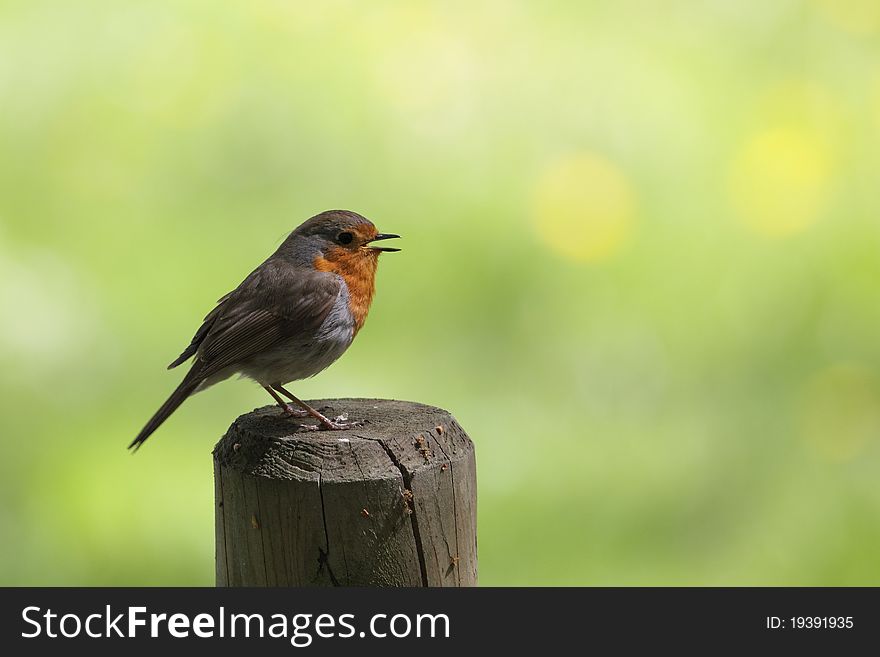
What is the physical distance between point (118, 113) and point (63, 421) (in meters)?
1.96

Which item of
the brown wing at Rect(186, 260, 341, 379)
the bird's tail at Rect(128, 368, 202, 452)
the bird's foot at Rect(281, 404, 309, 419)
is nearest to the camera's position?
the bird's foot at Rect(281, 404, 309, 419)

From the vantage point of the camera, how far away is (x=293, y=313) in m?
3.89

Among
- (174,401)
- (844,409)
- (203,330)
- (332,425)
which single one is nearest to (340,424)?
(332,425)

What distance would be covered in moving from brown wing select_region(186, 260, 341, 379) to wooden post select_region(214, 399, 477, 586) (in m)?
0.77

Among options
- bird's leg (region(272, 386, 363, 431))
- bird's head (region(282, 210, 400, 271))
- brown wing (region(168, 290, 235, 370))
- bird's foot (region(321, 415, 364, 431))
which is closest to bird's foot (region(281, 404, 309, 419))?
bird's leg (region(272, 386, 363, 431))

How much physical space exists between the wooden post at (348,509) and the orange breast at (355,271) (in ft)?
3.42

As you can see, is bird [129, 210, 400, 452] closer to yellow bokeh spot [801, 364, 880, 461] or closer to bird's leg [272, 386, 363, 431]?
bird's leg [272, 386, 363, 431]

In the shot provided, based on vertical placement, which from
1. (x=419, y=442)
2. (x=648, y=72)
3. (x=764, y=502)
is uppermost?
(x=648, y=72)

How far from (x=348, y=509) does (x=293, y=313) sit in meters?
1.15

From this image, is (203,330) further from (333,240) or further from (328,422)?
(328,422)

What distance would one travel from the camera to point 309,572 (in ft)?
9.50

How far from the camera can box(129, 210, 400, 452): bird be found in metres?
3.84

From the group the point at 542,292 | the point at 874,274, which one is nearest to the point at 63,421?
the point at 542,292

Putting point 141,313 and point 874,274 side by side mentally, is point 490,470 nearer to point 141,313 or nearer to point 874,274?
point 141,313
